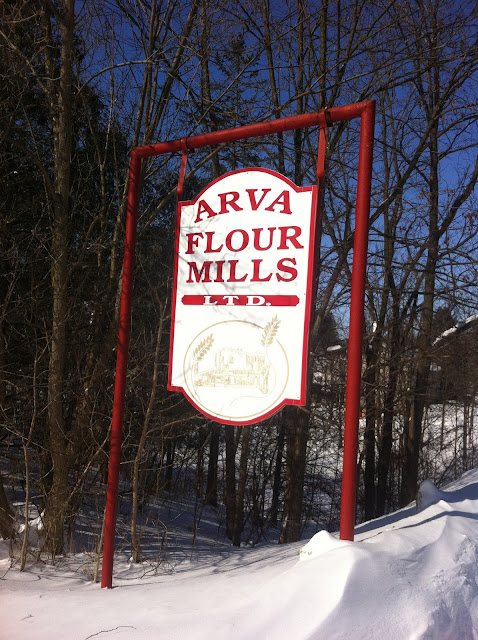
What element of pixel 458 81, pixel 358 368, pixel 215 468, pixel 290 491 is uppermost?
pixel 458 81

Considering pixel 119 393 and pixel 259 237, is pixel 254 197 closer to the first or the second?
pixel 259 237

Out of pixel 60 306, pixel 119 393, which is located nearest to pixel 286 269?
pixel 119 393

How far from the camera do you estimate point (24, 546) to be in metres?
4.63

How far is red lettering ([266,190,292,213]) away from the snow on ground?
1.82 m

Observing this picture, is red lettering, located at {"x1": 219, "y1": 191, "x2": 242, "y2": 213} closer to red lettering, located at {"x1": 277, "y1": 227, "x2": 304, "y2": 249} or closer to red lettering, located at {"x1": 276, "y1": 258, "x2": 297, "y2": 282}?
red lettering, located at {"x1": 277, "y1": 227, "x2": 304, "y2": 249}

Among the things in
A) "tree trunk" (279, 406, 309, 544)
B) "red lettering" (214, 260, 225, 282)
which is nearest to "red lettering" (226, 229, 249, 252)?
"red lettering" (214, 260, 225, 282)

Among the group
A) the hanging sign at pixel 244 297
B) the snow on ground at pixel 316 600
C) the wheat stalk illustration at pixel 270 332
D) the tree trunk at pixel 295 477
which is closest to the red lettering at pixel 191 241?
the hanging sign at pixel 244 297

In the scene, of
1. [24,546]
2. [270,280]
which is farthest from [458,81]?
[24,546]

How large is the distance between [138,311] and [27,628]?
22.4ft

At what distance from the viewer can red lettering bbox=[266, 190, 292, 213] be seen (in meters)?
3.34

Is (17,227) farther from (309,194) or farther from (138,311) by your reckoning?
(309,194)

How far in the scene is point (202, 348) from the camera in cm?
361

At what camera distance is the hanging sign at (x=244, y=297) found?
328 centimetres

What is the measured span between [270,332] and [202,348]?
0.50m
